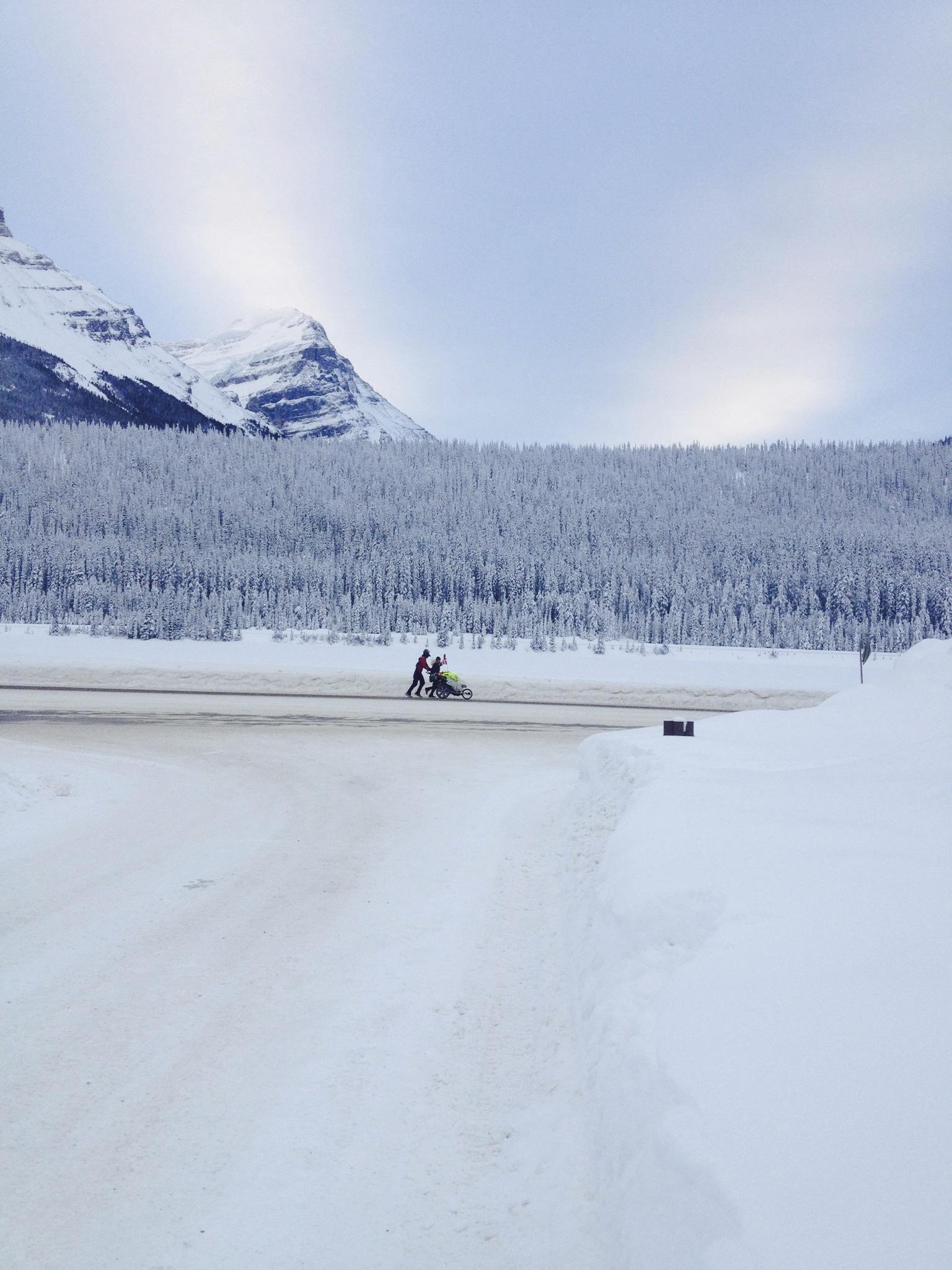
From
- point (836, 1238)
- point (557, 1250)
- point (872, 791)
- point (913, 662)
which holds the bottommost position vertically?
point (557, 1250)

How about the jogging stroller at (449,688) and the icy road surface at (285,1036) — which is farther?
the jogging stroller at (449,688)

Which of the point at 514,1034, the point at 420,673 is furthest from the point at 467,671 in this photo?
the point at 514,1034

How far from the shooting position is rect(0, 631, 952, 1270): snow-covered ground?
2334 mm

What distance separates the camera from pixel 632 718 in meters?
16.9

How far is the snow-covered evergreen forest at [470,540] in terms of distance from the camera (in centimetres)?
4541

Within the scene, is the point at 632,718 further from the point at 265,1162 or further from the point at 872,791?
the point at 265,1162

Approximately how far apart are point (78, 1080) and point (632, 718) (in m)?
14.4

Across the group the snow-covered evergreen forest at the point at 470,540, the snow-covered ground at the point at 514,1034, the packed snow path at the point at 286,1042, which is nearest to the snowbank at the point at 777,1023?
the snow-covered ground at the point at 514,1034

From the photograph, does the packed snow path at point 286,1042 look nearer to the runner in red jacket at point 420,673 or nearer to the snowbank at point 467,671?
the runner in red jacket at point 420,673

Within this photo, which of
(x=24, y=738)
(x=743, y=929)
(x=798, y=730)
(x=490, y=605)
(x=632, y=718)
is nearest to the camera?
(x=743, y=929)

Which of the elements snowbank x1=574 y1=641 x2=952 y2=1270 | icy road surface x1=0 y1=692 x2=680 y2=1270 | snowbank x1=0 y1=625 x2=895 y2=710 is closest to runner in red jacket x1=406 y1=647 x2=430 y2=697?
snowbank x1=0 y1=625 x2=895 y2=710

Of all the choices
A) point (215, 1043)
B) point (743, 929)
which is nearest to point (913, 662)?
point (743, 929)

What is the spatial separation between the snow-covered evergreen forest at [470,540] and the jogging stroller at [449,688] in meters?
18.2

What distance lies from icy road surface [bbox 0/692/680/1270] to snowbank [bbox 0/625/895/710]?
12956mm
